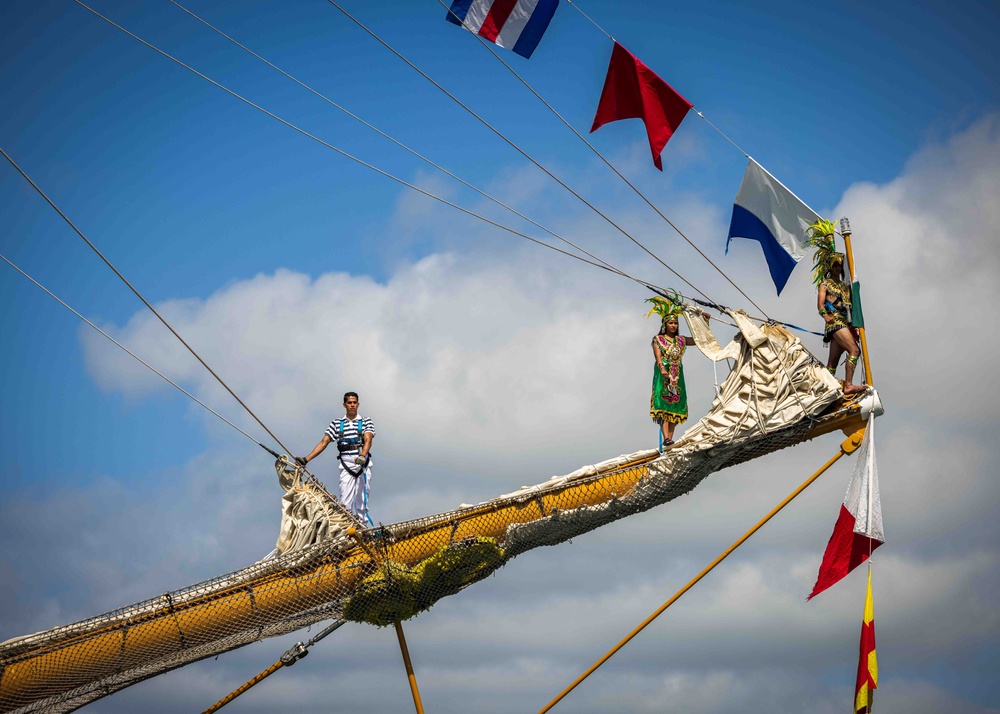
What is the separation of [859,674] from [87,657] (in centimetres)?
883

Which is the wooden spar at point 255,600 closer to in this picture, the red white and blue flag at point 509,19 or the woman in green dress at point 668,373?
the woman in green dress at point 668,373

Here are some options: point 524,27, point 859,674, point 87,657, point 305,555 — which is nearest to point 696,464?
point 859,674

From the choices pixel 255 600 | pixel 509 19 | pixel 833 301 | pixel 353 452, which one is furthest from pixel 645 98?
pixel 255 600

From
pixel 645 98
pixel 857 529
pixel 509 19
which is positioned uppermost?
pixel 509 19

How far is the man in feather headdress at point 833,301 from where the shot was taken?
15.9 m

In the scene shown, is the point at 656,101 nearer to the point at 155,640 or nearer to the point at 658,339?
the point at 658,339

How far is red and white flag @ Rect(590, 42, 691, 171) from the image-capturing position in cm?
1694

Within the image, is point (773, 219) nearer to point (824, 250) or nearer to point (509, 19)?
point (824, 250)

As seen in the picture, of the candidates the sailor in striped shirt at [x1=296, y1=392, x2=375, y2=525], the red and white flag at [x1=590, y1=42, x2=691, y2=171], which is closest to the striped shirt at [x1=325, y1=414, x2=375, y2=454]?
the sailor in striped shirt at [x1=296, y1=392, x2=375, y2=525]

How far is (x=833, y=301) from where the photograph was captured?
53.5ft

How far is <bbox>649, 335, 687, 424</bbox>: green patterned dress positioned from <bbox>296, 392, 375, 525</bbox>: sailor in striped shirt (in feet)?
11.5

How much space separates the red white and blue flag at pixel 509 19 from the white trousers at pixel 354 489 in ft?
17.9

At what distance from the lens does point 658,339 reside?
53.8 ft

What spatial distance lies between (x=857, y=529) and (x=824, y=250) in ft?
11.1
